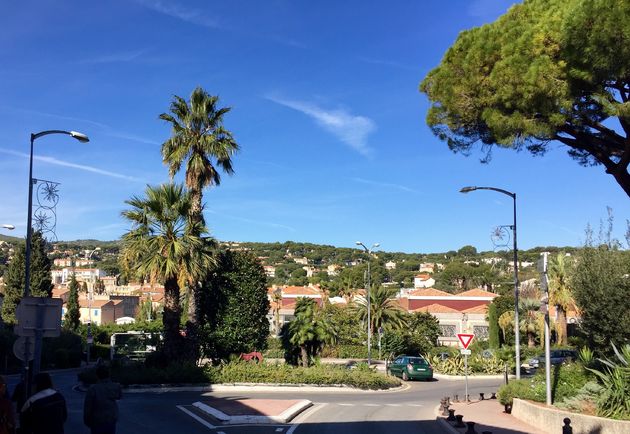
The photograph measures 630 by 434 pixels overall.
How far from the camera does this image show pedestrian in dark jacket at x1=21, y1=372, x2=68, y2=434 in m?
7.23

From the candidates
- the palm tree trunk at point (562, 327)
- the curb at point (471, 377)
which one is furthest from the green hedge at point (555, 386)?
the palm tree trunk at point (562, 327)

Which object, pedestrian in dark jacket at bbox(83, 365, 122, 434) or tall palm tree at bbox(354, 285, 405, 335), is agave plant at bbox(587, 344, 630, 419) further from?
tall palm tree at bbox(354, 285, 405, 335)

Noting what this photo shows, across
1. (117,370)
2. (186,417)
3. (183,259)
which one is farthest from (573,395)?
(117,370)

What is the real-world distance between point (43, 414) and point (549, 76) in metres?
12.2

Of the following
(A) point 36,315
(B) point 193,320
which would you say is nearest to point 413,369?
(B) point 193,320

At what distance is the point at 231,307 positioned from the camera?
92.3 feet

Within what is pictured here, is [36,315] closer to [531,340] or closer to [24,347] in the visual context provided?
[24,347]

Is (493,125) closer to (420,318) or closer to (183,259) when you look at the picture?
(183,259)

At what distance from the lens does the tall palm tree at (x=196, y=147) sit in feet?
90.9

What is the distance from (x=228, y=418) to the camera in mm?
15617

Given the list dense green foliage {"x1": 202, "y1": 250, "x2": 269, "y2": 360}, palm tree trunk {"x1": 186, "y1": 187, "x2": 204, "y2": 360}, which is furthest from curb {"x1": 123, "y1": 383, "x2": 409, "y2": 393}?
dense green foliage {"x1": 202, "y1": 250, "x2": 269, "y2": 360}

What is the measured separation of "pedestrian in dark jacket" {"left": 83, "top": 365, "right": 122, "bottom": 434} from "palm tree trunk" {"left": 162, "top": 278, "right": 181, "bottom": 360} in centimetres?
1740

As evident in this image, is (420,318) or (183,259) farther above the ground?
(183,259)

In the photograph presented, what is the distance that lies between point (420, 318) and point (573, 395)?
115 ft
